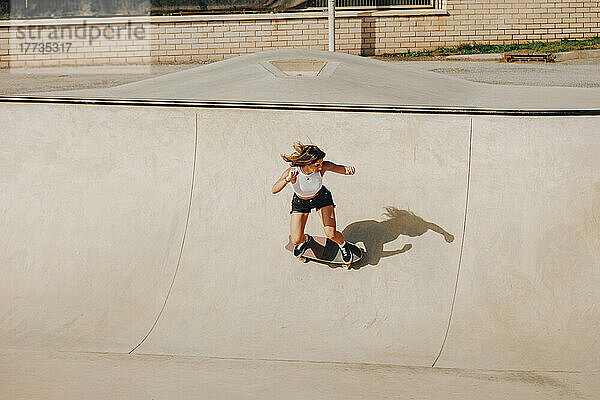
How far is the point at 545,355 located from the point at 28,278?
14.1 ft

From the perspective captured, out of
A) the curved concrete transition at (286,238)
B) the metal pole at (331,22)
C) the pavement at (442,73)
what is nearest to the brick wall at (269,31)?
the metal pole at (331,22)

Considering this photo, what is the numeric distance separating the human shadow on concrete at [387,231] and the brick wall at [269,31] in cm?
1598

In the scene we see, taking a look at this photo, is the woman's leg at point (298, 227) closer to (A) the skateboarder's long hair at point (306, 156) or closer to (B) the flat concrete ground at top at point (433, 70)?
(A) the skateboarder's long hair at point (306, 156)

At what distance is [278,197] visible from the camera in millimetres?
6625

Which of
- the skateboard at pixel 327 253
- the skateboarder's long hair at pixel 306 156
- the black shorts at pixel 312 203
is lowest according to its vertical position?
the skateboard at pixel 327 253

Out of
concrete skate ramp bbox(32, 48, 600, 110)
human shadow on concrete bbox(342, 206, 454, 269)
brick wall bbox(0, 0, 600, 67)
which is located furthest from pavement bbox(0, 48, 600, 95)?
human shadow on concrete bbox(342, 206, 454, 269)

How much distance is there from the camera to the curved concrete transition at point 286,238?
542cm

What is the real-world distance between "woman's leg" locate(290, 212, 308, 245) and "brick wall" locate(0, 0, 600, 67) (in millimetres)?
16363

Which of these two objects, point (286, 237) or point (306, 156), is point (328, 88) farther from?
point (306, 156)

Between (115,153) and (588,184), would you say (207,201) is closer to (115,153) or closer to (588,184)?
(115,153)

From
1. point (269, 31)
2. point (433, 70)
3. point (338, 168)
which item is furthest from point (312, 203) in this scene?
point (269, 31)

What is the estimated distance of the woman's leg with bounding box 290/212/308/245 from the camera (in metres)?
5.93

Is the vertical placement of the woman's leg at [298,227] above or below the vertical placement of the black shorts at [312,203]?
below

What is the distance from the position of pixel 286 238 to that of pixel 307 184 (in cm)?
68
